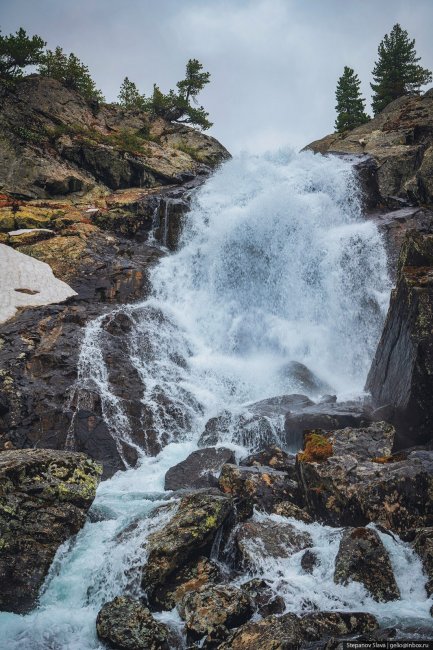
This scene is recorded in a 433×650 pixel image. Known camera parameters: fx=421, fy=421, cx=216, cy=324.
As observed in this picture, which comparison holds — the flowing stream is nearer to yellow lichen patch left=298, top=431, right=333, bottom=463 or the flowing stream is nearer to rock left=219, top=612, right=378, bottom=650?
rock left=219, top=612, right=378, bottom=650

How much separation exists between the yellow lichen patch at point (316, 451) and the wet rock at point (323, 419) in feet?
8.69

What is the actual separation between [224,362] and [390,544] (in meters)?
15.2

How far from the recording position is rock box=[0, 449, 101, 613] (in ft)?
28.1

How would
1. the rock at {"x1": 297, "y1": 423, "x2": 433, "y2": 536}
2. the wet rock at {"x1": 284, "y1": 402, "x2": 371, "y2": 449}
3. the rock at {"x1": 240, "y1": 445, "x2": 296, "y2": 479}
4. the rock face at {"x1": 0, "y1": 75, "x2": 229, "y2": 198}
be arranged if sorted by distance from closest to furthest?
the rock at {"x1": 297, "y1": 423, "x2": 433, "y2": 536}, the rock at {"x1": 240, "y1": 445, "x2": 296, "y2": 479}, the wet rock at {"x1": 284, "y1": 402, "x2": 371, "y2": 449}, the rock face at {"x1": 0, "y1": 75, "x2": 229, "y2": 198}

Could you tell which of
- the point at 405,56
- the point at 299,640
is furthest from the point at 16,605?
the point at 405,56

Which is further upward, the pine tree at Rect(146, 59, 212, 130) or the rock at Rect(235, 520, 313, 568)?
the pine tree at Rect(146, 59, 212, 130)

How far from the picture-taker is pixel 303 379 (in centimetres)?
2217

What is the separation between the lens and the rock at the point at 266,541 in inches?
361

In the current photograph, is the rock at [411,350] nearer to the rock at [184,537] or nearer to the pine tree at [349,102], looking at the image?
the rock at [184,537]

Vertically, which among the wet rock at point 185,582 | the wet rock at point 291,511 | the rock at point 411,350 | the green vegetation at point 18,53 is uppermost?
the green vegetation at point 18,53

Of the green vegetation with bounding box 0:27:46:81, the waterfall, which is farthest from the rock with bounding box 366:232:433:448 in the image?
the green vegetation with bounding box 0:27:46:81

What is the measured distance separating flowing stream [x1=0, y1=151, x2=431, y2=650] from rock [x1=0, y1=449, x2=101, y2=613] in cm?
31

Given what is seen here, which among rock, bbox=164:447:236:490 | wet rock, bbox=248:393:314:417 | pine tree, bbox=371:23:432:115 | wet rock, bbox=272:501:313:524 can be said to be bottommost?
rock, bbox=164:447:236:490

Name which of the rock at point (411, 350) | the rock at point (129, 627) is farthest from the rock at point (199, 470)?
the rock at point (411, 350)
